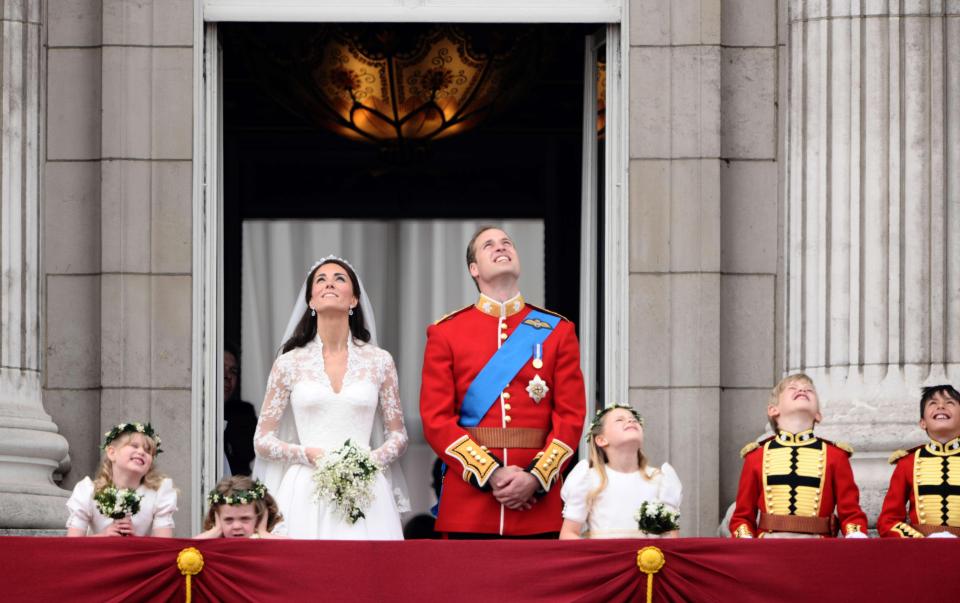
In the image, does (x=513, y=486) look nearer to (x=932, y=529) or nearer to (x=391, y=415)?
(x=391, y=415)

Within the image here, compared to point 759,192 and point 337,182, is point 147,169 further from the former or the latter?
point 337,182

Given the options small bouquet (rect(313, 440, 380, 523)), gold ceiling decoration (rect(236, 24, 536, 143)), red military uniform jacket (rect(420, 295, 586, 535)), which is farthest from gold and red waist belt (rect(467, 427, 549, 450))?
gold ceiling decoration (rect(236, 24, 536, 143))

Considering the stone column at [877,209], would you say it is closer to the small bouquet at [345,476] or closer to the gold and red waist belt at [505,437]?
the gold and red waist belt at [505,437]

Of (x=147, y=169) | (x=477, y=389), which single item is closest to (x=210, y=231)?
(x=147, y=169)

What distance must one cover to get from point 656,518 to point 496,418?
4.05 feet

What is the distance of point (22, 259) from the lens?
485 inches

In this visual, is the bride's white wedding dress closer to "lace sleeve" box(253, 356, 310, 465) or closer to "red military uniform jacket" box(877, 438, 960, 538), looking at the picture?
"lace sleeve" box(253, 356, 310, 465)

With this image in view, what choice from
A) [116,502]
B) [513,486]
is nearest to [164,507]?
[116,502]

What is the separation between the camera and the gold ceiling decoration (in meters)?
16.5

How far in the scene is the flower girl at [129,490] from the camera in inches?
407

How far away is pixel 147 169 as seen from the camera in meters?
12.7

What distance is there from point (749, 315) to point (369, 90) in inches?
193

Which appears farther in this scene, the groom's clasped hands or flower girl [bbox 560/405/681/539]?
the groom's clasped hands

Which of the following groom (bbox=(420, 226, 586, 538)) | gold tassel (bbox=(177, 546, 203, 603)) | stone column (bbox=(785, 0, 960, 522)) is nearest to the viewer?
gold tassel (bbox=(177, 546, 203, 603))
